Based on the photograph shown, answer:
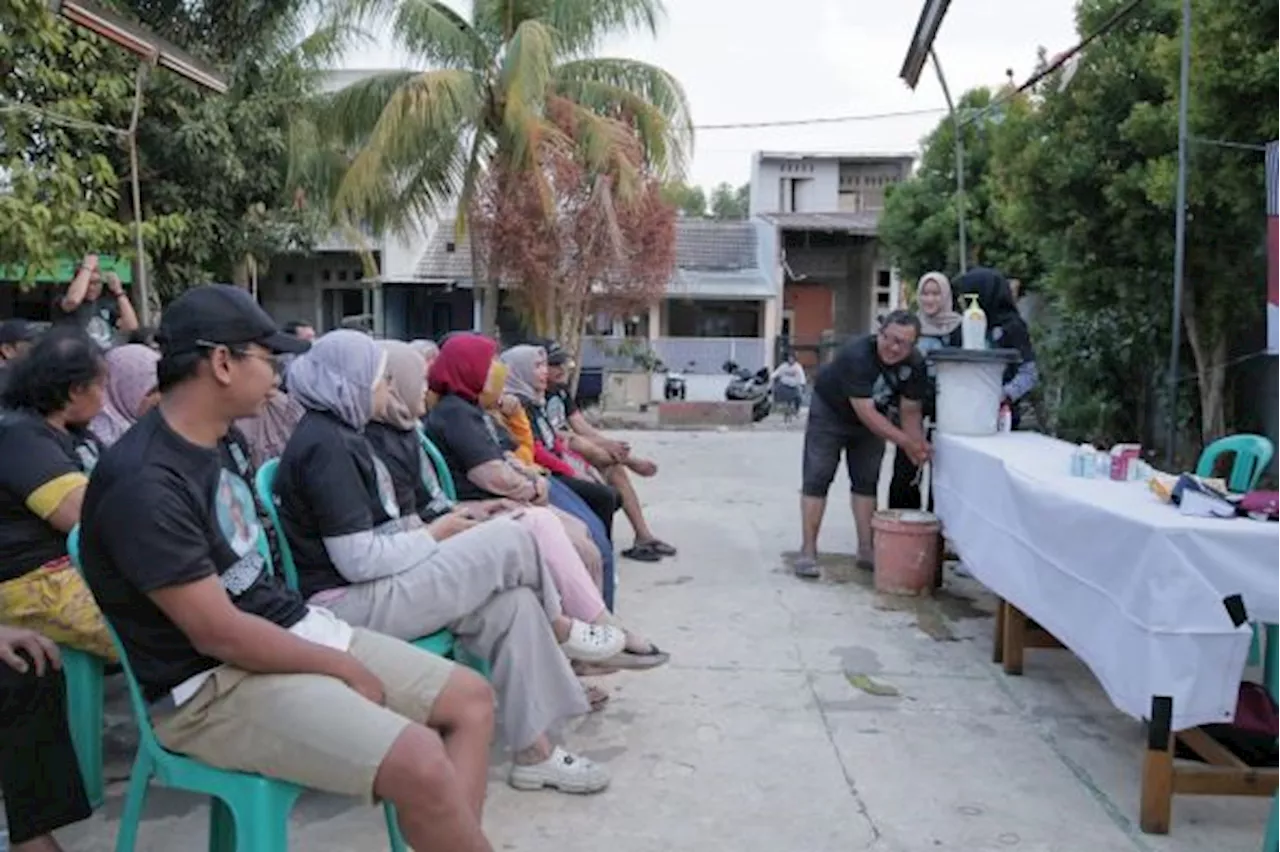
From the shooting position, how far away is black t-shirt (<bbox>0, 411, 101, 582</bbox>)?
272cm

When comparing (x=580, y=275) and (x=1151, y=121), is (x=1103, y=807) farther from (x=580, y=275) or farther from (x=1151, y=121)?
(x=580, y=275)

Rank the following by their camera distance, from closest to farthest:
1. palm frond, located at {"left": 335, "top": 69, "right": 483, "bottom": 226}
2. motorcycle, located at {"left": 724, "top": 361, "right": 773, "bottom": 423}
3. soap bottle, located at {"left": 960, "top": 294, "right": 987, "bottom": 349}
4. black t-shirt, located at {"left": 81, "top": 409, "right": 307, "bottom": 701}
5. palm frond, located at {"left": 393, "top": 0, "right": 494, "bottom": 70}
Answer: black t-shirt, located at {"left": 81, "top": 409, "right": 307, "bottom": 701}
soap bottle, located at {"left": 960, "top": 294, "right": 987, "bottom": 349}
palm frond, located at {"left": 335, "top": 69, "right": 483, "bottom": 226}
palm frond, located at {"left": 393, "top": 0, "right": 494, "bottom": 70}
motorcycle, located at {"left": 724, "top": 361, "right": 773, "bottom": 423}

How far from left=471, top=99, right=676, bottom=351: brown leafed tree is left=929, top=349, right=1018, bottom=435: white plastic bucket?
8.13m

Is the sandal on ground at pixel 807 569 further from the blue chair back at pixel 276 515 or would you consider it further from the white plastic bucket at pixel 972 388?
the blue chair back at pixel 276 515

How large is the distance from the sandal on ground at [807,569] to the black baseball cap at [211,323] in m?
4.21

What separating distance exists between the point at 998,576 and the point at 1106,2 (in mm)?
6276

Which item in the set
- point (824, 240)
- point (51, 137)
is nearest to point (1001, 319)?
point (51, 137)

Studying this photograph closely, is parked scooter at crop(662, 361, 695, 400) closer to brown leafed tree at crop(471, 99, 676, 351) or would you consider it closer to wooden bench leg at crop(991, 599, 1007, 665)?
brown leafed tree at crop(471, 99, 676, 351)

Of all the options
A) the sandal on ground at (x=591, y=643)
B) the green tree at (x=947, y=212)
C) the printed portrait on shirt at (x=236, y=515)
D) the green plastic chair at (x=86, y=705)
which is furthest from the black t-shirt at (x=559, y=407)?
the green tree at (x=947, y=212)

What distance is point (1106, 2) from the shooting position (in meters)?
8.53

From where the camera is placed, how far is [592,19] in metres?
13.3

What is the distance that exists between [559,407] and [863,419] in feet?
5.68

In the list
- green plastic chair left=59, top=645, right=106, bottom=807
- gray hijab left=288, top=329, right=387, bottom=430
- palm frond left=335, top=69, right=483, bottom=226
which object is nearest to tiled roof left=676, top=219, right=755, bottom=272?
palm frond left=335, top=69, right=483, bottom=226

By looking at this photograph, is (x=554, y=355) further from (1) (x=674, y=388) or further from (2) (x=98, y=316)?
(1) (x=674, y=388)
